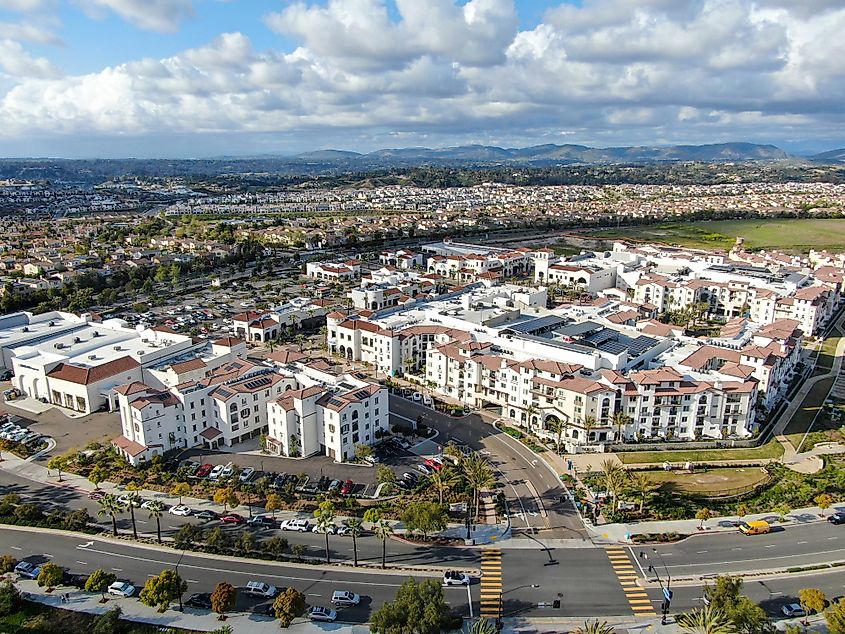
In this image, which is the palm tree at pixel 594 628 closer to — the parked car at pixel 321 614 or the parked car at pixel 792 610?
the parked car at pixel 792 610

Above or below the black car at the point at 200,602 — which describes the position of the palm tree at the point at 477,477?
above

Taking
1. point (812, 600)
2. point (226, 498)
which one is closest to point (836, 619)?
point (812, 600)

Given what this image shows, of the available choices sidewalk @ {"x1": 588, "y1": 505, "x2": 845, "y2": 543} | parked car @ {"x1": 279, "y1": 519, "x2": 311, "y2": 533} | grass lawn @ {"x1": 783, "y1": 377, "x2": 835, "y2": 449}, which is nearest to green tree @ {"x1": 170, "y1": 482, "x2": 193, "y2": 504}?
parked car @ {"x1": 279, "y1": 519, "x2": 311, "y2": 533}

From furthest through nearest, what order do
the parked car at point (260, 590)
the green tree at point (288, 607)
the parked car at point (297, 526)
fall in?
the parked car at point (297, 526), the parked car at point (260, 590), the green tree at point (288, 607)

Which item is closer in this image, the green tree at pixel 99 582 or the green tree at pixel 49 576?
the green tree at pixel 99 582

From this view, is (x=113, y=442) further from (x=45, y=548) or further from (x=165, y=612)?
(x=165, y=612)

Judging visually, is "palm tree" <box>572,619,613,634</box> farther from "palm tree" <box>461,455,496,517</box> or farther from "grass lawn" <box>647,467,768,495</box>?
"grass lawn" <box>647,467,768,495</box>

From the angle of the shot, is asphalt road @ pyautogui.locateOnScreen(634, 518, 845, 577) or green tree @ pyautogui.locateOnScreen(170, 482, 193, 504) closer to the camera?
asphalt road @ pyautogui.locateOnScreen(634, 518, 845, 577)

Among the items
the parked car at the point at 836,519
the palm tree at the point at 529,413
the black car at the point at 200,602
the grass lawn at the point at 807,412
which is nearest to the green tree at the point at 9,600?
the black car at the point at 200,602
